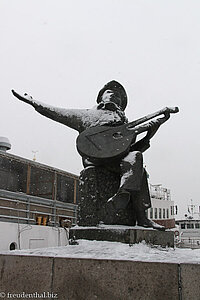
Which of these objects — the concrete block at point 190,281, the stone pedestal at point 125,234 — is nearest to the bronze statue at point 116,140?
the stone pedestal at point 125,234

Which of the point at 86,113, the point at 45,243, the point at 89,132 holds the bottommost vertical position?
the point at 45,243

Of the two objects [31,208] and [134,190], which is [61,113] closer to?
[134,190]

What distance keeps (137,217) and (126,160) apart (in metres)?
0.74

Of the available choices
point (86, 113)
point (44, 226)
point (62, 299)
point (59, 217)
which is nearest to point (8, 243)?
point (44, 226)

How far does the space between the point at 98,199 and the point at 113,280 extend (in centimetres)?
145

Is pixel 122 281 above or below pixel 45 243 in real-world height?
above

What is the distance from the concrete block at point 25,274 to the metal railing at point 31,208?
974 centimetres

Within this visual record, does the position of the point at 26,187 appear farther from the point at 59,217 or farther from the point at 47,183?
the point at 59,217

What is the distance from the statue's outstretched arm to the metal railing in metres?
8.64

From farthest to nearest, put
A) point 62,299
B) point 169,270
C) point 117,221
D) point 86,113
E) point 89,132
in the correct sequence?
1. point 86,113
2. point 89,132
3. point 117,221
4. point 62,299
5. point 169,270

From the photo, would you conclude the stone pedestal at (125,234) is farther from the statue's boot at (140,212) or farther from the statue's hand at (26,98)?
the statue's hand at (26,98)

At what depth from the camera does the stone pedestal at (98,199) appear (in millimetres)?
3578

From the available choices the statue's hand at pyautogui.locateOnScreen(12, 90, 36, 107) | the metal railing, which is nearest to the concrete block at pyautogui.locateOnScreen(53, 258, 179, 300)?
the statue's hand at pyautogui.locateOnScreen(12, 90, 36, 107)

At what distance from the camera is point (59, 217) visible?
50.5ft
